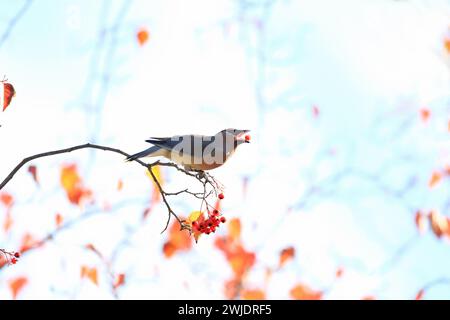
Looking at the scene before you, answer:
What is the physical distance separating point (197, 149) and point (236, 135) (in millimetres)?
531

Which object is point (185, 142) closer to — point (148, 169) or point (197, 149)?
point (197, 149)

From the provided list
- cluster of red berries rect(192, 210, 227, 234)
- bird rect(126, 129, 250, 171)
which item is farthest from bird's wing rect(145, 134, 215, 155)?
cluster of red berries rect(192, 210, 227, 234)

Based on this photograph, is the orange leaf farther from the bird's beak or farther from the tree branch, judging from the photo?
the bird's beak

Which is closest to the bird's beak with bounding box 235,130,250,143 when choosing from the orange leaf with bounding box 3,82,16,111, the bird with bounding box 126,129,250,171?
the bird with bounding box 126,129,250,171

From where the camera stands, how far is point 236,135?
18.2 ft

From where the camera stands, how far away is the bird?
16.4ft

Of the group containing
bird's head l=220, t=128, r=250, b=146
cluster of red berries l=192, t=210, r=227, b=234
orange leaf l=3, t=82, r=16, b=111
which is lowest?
cluster of red berries l=192, t=210, r=227, b=234

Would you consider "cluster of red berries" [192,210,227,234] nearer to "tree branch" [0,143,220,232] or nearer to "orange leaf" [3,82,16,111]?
"tree branch" [0,143,220,232]

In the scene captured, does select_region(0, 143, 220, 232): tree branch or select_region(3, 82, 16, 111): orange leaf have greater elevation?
select_region(3, 82, 16, 111): orange leaf

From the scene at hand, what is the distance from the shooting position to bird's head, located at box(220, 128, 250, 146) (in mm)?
5453

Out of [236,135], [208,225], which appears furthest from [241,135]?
[208,225]

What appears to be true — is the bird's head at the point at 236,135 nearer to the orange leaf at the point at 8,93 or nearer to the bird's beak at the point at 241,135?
the bird's beak at the point at 241,135

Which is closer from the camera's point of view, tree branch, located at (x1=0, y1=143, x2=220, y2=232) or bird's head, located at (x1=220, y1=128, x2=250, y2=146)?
tree branch, located at (x1=0, y1=143, x2=220, y2=232)
